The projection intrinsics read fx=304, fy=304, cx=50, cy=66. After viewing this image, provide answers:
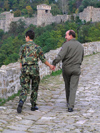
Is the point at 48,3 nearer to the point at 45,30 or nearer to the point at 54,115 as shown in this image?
the point at 45,30

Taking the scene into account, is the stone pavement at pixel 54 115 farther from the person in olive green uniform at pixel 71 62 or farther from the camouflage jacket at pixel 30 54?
the camouflage jacket at pixel 30 54

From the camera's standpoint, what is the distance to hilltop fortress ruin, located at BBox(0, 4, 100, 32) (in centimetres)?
5791

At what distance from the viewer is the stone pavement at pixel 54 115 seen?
4292 mm

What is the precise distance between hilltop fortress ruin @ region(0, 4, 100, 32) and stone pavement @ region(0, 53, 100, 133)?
5193 cm

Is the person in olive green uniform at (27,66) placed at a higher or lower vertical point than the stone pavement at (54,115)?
higher

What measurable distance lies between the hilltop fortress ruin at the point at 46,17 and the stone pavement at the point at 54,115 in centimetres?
5193

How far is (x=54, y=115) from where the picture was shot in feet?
16.7

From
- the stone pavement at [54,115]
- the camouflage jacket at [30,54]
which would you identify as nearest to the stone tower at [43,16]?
the stone pavement at [54,115]

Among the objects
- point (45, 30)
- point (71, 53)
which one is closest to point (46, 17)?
point (45, 30)

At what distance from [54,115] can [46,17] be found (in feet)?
211

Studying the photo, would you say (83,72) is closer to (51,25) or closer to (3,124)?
(3,124)

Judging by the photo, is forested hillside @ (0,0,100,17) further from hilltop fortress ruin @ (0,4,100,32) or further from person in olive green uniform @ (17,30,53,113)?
person in olive green uniform @ (17,30,53,113)

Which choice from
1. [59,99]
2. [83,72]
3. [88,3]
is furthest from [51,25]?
[59,99]

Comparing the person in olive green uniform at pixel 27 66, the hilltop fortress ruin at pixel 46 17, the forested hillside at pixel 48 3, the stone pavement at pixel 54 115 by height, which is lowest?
the stone pavement at pixel 54 115
